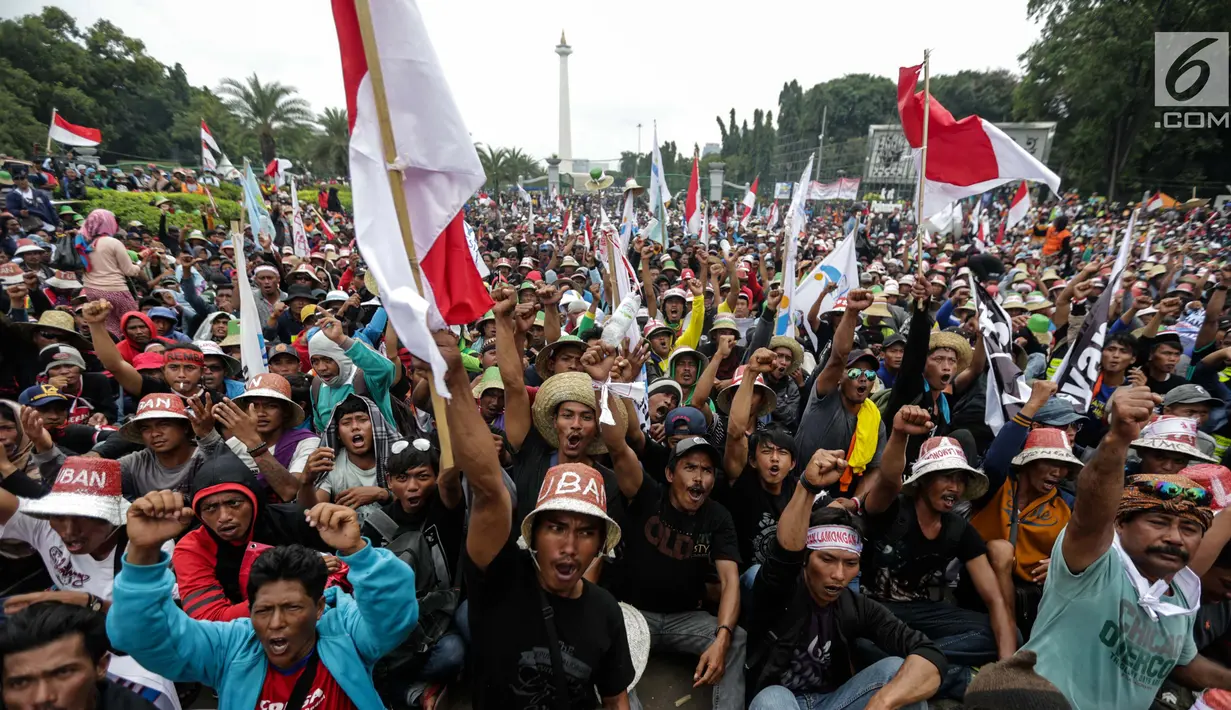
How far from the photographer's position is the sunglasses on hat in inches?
85.7

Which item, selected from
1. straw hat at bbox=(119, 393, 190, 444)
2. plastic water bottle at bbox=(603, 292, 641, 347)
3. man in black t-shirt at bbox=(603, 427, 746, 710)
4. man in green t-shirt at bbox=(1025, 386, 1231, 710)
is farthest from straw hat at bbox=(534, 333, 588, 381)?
man in green t-shirt at bbox=(1025, 386, 1231, 710)

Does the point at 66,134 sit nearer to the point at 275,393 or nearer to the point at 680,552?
the point at 275,393

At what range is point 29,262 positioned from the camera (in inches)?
295

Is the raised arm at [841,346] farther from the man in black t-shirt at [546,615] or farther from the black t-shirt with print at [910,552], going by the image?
the man in black t-shirt at [546,615]

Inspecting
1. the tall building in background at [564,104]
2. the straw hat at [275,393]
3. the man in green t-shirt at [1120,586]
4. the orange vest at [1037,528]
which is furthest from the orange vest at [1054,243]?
the tall building in background at [564,104]

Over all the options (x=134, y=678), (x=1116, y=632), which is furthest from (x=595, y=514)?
(x=1116, y=632)

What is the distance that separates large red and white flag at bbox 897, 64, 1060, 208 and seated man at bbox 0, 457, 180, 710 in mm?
5338

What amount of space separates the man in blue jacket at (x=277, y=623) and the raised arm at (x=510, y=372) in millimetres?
1500

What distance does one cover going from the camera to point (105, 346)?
15.1 feet

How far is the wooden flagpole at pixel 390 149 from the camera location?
2.20 m

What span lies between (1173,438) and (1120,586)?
6.54ft

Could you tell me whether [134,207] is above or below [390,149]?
above

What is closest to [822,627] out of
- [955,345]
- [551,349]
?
[551,349]

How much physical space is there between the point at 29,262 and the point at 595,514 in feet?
29.8
